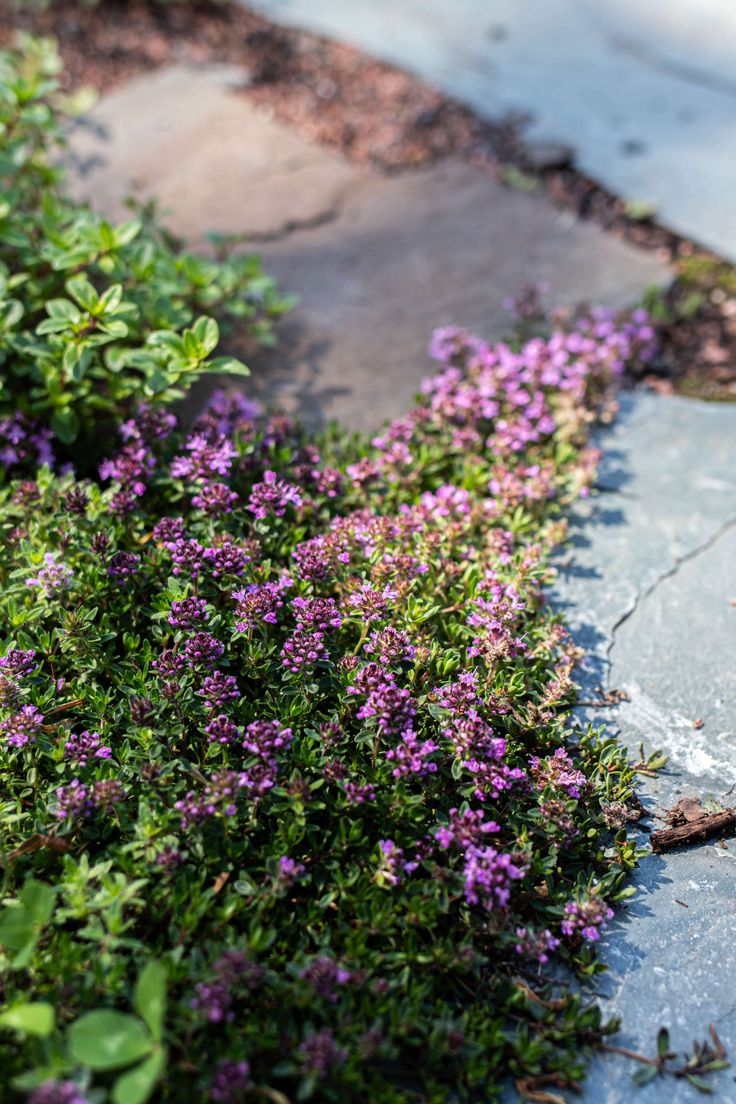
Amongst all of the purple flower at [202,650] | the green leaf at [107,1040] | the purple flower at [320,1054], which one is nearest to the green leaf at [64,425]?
the purple flower at [202,650]

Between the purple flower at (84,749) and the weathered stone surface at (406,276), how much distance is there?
5.71 feet

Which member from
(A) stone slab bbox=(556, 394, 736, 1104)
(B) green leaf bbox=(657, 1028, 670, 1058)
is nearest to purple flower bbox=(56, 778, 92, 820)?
(A) stone slab bbox=(556, 394, 736, 1104)

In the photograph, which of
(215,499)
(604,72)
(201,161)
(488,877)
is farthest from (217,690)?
(604,72)

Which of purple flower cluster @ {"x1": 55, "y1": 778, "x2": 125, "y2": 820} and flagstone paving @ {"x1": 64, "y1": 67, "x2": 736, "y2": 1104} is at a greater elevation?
flagstone paving @ {"x1": 64, "y1": 67, "x2": 736, "y2": 1104}

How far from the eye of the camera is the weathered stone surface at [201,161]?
474 centimetres

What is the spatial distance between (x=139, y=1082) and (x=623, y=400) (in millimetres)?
2936

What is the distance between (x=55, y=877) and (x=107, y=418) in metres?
1.76

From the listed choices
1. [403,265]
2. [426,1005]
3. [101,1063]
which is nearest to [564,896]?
[426,1005]

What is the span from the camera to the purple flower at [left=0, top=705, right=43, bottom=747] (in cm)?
233

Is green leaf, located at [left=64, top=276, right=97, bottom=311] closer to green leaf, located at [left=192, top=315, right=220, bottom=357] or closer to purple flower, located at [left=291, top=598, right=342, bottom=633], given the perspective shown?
green leaf, located at [left=192, top=315, right=220, bottom=357]

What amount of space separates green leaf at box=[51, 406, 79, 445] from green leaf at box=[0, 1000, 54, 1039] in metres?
1.89

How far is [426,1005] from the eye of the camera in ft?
6.93

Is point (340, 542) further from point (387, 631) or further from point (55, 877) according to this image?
point (55, 877)

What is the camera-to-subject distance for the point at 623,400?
3.76 metres
